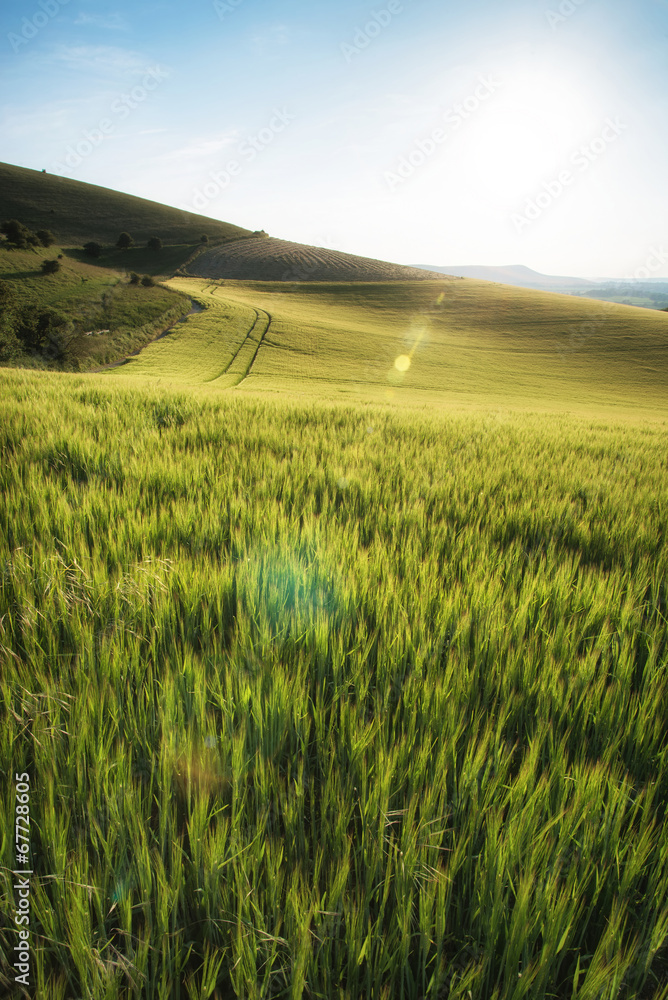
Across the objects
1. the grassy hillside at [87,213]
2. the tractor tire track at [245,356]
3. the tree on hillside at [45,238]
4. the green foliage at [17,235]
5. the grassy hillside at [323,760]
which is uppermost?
the grassy hillside at [87,213]

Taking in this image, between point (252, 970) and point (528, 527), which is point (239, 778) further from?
point (528, 527)

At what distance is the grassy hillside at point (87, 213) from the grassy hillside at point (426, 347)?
29.0m

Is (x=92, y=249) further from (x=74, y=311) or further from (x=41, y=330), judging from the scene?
(x=41, y=330)

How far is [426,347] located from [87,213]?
72979mm

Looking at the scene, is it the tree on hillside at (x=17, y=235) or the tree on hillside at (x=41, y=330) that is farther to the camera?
the tree on hillside at (x=17, y=235)

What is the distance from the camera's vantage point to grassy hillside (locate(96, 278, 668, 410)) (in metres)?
A: 26.9

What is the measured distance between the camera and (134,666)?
1.12 metres

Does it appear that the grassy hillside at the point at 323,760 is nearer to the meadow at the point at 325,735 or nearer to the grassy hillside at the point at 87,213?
the meadow at the point at 325,735

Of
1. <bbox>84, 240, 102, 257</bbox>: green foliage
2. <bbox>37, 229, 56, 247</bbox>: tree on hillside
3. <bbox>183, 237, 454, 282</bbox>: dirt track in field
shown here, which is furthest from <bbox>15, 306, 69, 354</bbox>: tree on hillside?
<bbox>84, 240, 102, 257</bbox>: green foliage

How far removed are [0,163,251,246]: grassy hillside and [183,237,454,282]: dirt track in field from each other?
39.5ft

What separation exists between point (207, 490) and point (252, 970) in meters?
2.08

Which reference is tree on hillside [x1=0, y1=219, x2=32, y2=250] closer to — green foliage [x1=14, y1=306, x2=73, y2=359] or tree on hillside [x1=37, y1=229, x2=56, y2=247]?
tree on hillside [x1=37, y1=229, x2=56, y2=247]

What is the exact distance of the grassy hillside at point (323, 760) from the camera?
0.64m

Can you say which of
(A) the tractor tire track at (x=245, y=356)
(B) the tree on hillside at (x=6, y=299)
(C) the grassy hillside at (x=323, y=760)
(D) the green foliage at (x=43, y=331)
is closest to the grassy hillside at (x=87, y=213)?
(B) the tree on hillside at (x=6, y=299)
